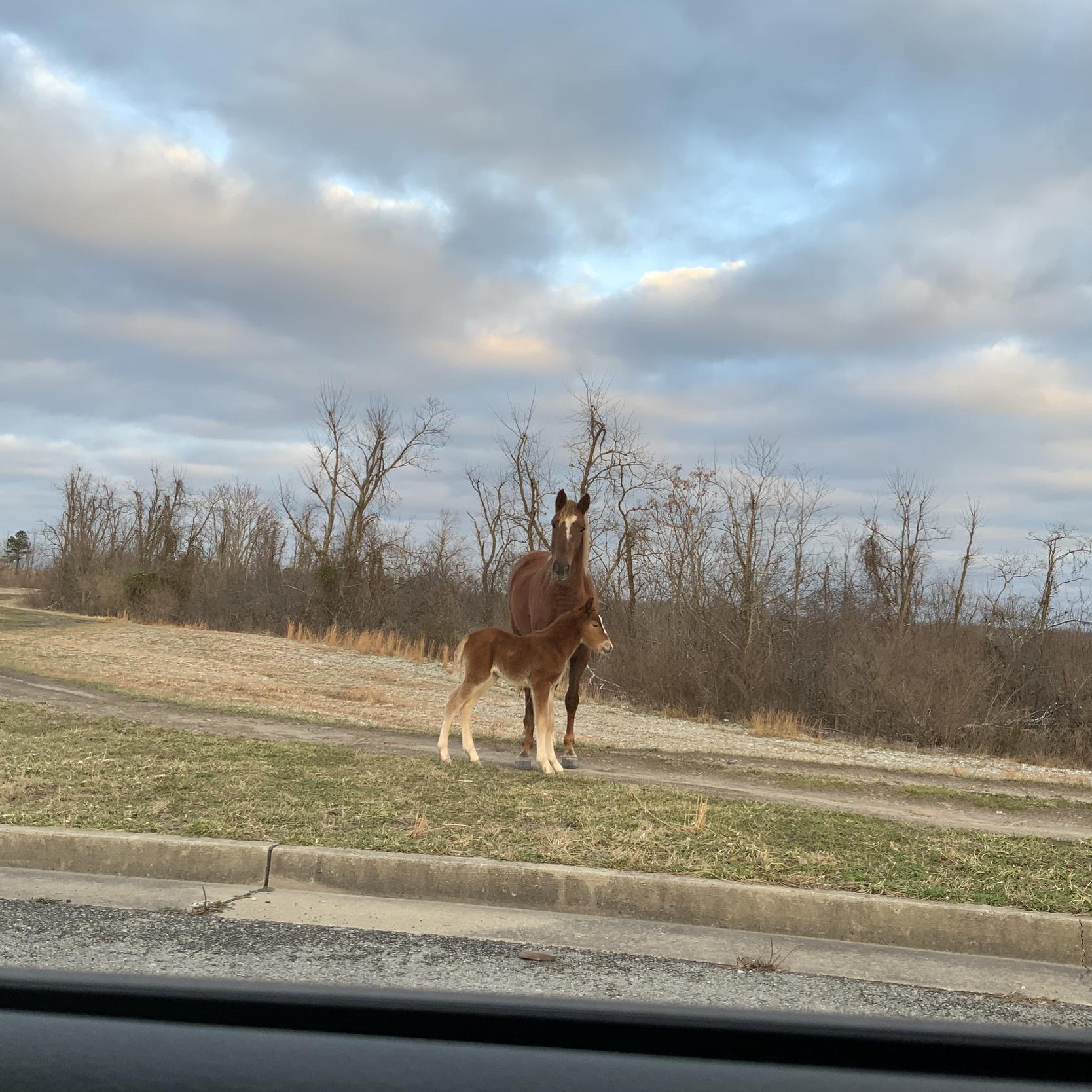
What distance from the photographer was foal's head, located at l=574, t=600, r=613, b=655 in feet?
36.8

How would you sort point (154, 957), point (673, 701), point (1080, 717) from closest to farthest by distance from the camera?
1. point (154, 957)
2. point (1080, 717)
3. point (673, 701)

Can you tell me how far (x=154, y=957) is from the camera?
16.5 feet

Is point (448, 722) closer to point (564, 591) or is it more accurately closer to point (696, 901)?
point (564, 591)

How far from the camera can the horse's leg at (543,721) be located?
10.9 meters

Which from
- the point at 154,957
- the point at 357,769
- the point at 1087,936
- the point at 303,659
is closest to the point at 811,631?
the point at 303,659

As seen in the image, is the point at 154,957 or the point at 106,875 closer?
the point at 154,957

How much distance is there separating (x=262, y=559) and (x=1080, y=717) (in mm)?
41273

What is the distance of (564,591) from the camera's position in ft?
39.1

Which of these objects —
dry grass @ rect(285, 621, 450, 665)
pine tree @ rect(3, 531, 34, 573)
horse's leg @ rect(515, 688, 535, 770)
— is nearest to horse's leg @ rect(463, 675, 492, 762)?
horse's leg @ rect(515, 688, 535, 770)

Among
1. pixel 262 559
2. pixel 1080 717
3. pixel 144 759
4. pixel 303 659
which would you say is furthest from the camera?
pixel 262 559

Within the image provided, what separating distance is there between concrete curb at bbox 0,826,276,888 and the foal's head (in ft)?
16.2

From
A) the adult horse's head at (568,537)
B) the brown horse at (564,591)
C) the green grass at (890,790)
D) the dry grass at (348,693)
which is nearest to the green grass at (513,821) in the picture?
the brown horse at (564,591)

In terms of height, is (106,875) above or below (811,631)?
below

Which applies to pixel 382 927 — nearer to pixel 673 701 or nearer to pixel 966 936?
pixel 966 936
